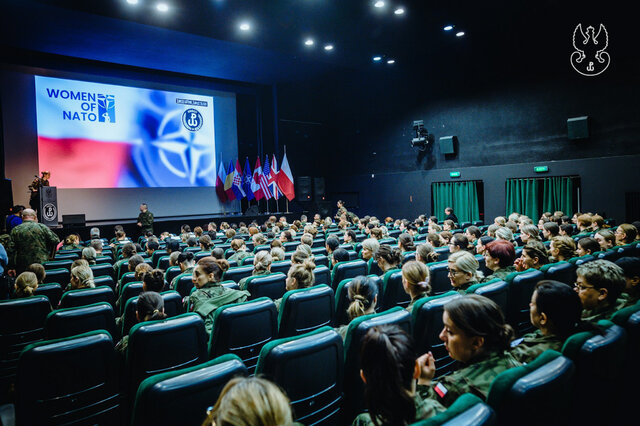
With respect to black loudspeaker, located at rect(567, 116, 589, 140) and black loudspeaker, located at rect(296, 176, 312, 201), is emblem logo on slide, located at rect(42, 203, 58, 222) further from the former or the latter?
black loudspeaker, located at rect(567, 116, 589, 140)

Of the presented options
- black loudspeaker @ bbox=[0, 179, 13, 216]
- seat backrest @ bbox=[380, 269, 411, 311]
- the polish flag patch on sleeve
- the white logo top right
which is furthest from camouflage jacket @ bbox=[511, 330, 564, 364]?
black loudspeaker @ bbox=[0, 179, 13, 216]

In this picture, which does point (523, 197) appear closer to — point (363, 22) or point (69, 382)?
point (363, 22)

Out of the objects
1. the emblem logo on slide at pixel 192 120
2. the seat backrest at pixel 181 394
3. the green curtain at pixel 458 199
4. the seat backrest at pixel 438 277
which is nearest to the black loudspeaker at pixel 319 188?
the green curtain at pixel 458 199

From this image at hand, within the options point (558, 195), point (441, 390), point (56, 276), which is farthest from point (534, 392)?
point (558, 195)

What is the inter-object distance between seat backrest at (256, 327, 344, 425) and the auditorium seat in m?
0.79

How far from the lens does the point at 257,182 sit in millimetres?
14828

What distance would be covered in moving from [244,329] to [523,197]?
11.3 metres

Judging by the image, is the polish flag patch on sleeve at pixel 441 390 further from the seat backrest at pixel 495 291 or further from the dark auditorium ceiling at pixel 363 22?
the dark auditorium ceiling at pixel 363 22

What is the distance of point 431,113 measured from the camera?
14.2 metres

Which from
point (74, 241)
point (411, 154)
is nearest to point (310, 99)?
point (411, 154)

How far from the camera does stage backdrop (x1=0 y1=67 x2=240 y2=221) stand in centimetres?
1170

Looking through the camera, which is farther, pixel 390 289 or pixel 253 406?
pixel 390 289

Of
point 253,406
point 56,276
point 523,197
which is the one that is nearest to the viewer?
point 253,406

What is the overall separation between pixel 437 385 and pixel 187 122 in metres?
14.4
